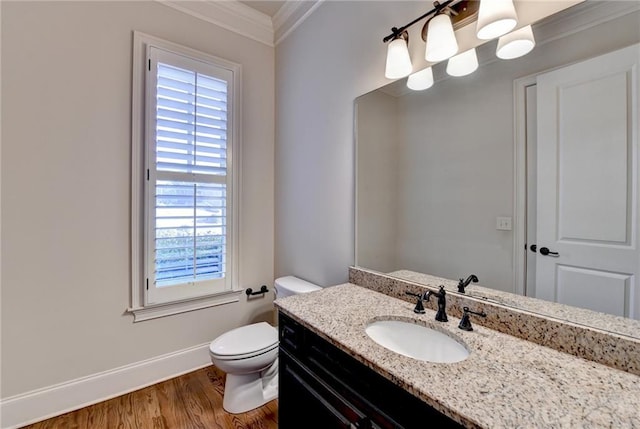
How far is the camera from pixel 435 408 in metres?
0.65

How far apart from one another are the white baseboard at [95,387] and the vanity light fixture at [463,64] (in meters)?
2.45

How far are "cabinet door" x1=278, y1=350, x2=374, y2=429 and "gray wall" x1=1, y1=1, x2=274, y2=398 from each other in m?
1.25

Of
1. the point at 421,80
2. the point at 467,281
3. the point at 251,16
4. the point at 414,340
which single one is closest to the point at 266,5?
the point at 251,16

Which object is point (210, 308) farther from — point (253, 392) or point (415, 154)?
point (415, 154)

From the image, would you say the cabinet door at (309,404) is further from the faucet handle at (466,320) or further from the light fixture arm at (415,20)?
the light fixture arm at (415,20)

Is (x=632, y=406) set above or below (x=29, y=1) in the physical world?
below

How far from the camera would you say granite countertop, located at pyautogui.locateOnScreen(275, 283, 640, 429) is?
59 cm

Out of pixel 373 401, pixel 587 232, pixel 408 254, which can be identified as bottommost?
pixel 373 401

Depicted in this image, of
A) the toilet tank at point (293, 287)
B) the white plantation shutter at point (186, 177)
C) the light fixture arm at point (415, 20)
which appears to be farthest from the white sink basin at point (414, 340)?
the white plantation shutter at point (186, 177)

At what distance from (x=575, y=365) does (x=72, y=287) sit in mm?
2431

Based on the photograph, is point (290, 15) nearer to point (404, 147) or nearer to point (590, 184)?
point (404, 147)

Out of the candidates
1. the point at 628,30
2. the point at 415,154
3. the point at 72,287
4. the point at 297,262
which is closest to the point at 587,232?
the point at 628,30

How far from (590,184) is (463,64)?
0.67m

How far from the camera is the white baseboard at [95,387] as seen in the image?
1.59m
